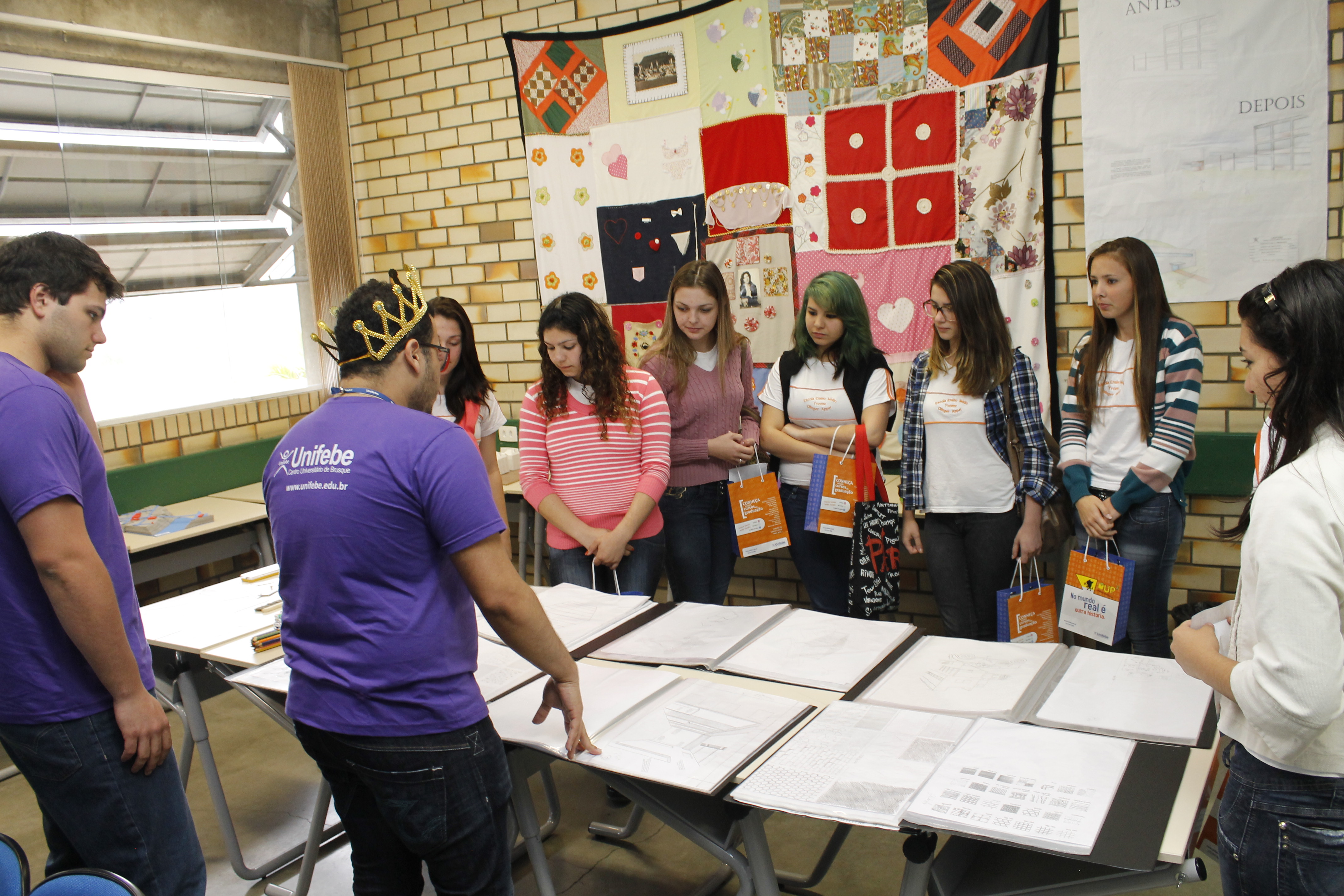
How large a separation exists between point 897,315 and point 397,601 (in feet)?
9.01

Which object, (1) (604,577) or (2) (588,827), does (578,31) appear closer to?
(1) (604,577)

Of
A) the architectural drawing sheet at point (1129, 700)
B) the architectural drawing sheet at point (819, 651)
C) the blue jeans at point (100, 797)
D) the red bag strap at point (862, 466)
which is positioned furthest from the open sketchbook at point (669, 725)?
the red bag strap at point (862, 466)

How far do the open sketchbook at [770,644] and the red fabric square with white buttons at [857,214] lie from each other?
6.20ft

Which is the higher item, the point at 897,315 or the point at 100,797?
the point at 897,315

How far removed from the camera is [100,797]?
166 centimetres

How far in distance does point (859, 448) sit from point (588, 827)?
1.43 meters

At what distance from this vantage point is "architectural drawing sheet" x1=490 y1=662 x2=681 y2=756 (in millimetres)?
1784

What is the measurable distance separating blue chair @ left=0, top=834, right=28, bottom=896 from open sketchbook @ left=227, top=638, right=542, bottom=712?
658mm

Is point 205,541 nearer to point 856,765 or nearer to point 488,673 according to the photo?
point 488,673

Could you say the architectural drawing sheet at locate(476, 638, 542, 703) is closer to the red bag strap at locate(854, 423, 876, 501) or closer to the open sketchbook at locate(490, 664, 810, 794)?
the open sketchbook at locate(490, 664, 810, 794)

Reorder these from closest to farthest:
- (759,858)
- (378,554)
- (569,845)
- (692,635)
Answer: (378,554)
(759,858)
(692,635)
(569,845)

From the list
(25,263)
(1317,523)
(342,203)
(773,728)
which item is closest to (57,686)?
(25,263)

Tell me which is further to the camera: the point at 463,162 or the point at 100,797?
the point at 463,162

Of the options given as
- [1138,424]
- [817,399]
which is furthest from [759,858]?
[1138,424]
